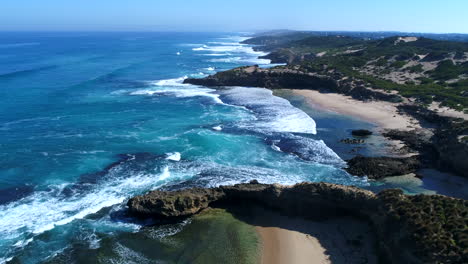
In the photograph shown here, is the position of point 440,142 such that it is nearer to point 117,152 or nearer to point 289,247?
point 289,247

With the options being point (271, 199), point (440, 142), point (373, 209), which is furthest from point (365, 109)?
point (271, 199)

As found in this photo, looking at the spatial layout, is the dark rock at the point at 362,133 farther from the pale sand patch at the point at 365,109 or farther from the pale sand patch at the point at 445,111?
the pale sand patch at the point at 445,111

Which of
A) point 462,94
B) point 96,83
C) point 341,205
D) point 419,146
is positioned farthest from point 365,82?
point 96,83

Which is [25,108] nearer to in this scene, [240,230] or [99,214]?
[99,214]

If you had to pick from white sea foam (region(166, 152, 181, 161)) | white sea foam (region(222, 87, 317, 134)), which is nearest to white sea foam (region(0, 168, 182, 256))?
white sea foam (region(166, 152, 181, 161))

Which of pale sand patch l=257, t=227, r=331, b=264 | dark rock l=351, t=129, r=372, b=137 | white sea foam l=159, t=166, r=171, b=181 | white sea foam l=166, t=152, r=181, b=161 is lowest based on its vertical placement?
pale sand patch l=257, t=227, r=331, b=264

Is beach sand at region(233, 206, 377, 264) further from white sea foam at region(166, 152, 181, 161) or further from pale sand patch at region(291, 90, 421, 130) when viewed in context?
pale sand patch at region(291, 90, 421, 130)
